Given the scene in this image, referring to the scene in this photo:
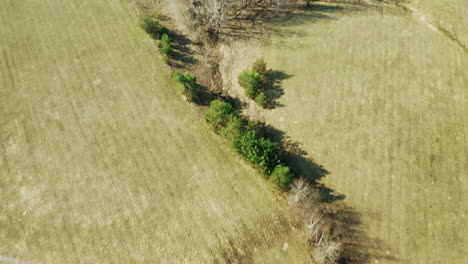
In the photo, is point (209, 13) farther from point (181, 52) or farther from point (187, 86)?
point (187, 86)

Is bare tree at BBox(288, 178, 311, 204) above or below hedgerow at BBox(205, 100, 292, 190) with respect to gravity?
below

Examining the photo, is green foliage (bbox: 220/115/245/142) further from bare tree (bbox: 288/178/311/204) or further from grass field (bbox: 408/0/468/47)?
grass field (bbox: 408/0/468/47)

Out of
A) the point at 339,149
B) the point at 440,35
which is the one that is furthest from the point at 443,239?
the point at 440,35

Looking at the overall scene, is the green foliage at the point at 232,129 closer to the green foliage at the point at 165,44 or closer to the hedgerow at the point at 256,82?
the hedgerow at the point at 256,82

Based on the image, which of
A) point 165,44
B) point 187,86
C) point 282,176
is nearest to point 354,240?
point 282,176

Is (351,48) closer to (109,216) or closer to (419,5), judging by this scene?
(419,5)

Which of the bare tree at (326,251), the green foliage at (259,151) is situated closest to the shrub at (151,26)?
the green foliage at (259,151)

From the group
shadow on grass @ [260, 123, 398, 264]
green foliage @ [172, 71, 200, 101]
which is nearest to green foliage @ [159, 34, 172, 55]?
green foliage @ [172, 71, 200, 101]
